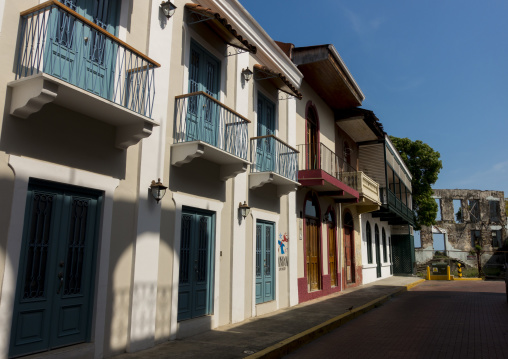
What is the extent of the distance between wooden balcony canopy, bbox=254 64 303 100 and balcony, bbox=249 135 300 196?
1649 mm

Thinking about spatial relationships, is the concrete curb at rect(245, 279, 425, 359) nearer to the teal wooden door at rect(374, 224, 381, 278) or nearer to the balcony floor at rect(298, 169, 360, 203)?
the balcony floor at rect(298, 169, 360, 203)

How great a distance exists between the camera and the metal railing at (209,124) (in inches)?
302

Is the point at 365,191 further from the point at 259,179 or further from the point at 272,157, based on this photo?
the point at 259,179

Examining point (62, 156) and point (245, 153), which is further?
point (245, 153)

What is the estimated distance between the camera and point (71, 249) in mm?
5535

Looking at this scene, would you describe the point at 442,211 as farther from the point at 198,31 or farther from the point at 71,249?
the point at 71,249

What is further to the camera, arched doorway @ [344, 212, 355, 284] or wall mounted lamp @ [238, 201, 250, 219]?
arched doorway @ [344, 212, 355, 284]

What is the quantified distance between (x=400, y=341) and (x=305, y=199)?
6496mm

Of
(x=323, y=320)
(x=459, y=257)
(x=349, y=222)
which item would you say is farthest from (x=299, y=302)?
(x=459, y=257)

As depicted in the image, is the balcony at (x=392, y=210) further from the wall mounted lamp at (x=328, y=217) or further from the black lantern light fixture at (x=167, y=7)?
the black lantern light fixture at (x=167, y=7)

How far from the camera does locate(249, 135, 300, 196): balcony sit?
10102 millimetres

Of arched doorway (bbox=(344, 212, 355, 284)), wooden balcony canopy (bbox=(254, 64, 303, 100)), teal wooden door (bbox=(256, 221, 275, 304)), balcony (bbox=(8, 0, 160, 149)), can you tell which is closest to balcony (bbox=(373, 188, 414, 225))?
arched doorway (bbox=(344, 212, 355, 284))

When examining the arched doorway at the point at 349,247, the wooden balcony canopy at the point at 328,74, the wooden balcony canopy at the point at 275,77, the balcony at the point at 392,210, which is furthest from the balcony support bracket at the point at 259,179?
the balcony at the point at 392,210

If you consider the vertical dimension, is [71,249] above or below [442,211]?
below
